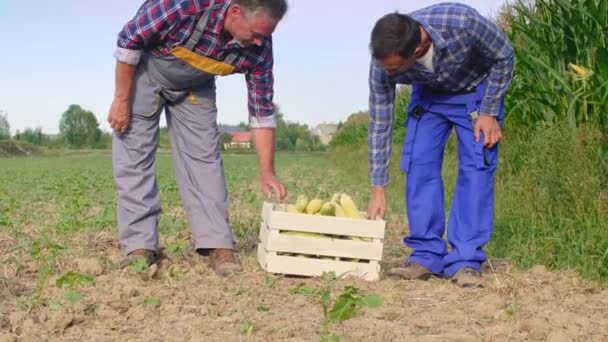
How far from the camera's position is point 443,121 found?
5062mm

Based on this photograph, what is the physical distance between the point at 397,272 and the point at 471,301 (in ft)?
2.50

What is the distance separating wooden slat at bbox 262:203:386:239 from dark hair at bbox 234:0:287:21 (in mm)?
1159

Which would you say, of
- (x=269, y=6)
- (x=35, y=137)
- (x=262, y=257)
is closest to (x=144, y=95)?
(x=269, y=6)

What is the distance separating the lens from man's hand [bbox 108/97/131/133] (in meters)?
5.12

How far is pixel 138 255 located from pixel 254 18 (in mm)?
1634

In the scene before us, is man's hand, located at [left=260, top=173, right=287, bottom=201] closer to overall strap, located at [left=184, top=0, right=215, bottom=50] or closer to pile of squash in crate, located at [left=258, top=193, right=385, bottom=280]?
pile of squash in crate, located at [left=258, top=193, right=385, bottom=280]

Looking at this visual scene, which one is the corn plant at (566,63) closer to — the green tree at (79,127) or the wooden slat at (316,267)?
the wooden slat at (316,267)

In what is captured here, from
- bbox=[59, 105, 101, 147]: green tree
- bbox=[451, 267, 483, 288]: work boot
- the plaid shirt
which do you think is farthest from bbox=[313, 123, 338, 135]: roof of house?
bbox=[451, 267, 483, 288]: work boot

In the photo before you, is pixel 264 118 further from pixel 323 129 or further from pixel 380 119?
pixel 323 129

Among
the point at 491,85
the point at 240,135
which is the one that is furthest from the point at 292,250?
the point at 240,135

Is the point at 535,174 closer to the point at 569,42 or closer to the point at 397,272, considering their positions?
the point at 569,42

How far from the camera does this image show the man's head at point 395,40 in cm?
429

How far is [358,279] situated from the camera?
4840 mm

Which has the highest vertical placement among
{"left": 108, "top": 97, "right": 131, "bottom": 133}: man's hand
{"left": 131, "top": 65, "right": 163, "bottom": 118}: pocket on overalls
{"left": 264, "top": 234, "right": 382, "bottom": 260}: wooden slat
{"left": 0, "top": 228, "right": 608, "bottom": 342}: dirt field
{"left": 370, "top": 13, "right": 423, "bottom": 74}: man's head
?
{"left": 370, "top": 13, "right": 423, "bottom": 74}: man's head
